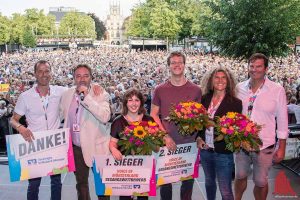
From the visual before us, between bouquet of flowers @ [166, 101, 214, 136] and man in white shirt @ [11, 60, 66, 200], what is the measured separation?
1.26 metres

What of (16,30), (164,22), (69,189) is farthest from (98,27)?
(69,189)

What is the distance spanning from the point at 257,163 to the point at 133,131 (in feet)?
4.36

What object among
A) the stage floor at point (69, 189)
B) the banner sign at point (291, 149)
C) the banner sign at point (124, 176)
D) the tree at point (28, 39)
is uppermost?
the tree at point (28, 39)

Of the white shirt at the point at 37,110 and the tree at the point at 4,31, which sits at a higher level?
the tree at the point at 4,31

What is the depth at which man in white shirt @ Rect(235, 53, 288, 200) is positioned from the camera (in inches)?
153

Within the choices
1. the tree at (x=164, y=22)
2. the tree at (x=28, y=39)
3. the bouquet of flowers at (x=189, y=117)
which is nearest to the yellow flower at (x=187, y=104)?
the bouquet of flowers at (x=189, y=117)

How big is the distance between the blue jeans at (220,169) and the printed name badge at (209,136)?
0.27 feet

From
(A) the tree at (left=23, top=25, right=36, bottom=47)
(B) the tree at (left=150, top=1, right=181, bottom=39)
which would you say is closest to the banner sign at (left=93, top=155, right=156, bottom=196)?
(B) the tree at (left=150, top=1, right=181, bottom=39)

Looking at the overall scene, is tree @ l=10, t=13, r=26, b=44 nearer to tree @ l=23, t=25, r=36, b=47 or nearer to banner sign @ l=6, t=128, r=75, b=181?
tree @ l=23, t=25, r=36, b=47

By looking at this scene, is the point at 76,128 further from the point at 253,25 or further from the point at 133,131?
the point at 253,25

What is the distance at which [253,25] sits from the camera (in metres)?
13.0

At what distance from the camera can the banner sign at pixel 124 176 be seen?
389 centimetres

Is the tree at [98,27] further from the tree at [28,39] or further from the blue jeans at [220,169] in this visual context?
the blue jeans at [220,169]

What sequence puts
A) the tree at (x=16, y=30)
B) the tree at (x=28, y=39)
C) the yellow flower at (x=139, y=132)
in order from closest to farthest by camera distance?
1. the yellow flower at (x=139, y=132)
2. the tree at (x=28, y=39)
3. the tree at (x=16, y=30)
